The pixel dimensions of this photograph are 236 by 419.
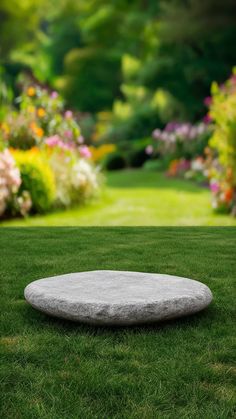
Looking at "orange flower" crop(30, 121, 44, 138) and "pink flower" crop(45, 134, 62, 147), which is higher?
"orange flower" crop(30, 121, 44, 138)

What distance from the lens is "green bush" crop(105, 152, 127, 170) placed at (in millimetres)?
17953

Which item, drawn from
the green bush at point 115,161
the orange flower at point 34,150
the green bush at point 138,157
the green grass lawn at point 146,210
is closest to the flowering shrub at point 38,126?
the orange flower at point 34,150

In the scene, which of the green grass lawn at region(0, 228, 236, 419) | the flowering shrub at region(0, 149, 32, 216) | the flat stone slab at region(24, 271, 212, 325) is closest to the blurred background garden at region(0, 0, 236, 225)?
the flowering shrub at region(0, 149, 32, 216)

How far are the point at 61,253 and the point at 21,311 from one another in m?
1.62

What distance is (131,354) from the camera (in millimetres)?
2621

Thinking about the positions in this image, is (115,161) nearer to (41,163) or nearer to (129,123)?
(129,123)

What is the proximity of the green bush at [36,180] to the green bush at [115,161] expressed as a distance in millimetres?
9942

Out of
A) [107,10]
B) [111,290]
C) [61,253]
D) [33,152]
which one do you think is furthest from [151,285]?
[107,10]

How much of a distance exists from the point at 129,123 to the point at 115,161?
2.61m

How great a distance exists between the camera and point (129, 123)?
2020cm

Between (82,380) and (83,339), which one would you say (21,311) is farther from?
(82,380)

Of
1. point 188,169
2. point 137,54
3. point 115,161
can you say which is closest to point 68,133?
point 188,169

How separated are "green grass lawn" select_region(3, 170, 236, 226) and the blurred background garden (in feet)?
0.06

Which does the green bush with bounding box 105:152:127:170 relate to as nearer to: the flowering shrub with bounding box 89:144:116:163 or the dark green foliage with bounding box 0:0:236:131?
the flowering shrub with bounding box 89:144:116:163
